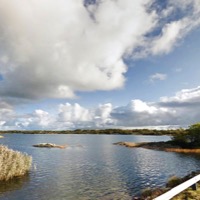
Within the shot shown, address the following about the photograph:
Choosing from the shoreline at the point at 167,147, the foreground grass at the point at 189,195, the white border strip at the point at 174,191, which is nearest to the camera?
the white border strip at the point at 174,191

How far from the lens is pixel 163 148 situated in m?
88.8

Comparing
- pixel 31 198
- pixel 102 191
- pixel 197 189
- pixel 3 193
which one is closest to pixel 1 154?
pixel 3 193

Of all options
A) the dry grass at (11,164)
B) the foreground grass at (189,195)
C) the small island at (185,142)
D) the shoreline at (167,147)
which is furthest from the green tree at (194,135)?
the foreground grass at (189,195)

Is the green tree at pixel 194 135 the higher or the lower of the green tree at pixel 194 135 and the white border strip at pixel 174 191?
the higher

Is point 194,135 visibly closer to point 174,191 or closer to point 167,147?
point 167,147

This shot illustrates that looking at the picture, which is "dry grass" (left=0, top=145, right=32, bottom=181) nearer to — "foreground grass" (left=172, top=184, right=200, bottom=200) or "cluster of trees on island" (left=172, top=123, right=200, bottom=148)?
"foreground grass" (left=172, top=184, right=200, bottom=200)

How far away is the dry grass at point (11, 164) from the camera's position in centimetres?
3509

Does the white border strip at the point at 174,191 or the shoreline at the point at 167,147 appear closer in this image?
the white border strip at the point at 174,191

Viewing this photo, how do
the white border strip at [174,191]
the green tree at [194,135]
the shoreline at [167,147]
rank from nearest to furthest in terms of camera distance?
1. the white border strip at [174,191]
2. the shoreline at [167,147]
3. the green tree at [194,135]

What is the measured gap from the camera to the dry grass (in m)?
35.1

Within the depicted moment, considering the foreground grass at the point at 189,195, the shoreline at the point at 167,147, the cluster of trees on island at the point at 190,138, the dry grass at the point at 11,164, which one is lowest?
the foreground grass at the point at 189,195

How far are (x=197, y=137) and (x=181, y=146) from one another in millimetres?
5818

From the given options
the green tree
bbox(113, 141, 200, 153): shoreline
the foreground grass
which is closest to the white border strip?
the foreground grass

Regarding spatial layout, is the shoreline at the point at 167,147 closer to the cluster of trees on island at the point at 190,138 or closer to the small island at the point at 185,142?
the small island at the point at 185,142
